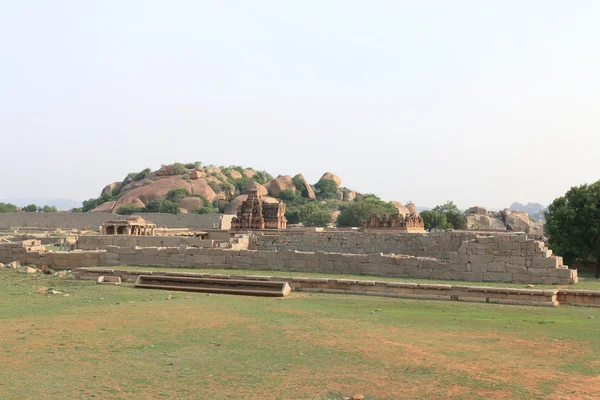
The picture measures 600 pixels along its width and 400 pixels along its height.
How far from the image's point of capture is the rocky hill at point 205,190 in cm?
8038

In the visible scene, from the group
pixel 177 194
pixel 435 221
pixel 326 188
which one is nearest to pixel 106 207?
pixel 177 194

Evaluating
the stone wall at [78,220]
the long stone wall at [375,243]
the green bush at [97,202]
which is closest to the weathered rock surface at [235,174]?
the green bush at [97,202]

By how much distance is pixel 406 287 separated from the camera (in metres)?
14.5

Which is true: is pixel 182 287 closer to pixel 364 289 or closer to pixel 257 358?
pixel 364 289

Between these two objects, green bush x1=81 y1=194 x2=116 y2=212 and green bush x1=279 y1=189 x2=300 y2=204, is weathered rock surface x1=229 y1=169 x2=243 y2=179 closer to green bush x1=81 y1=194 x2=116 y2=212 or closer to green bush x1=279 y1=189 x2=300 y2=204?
green bush x1=279 y1=189 x2=300 y2=204

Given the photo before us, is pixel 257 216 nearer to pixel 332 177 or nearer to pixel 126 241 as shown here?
pixel 126 241

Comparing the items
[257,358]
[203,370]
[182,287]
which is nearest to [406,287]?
[182,287]

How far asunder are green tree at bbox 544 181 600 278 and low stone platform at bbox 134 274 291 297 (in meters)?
14.0

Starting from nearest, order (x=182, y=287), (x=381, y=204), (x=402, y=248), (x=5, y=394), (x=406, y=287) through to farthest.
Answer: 1. (x=5, y=394)
2. (x=406, y=287)
3. (x=182, y=287)
4. (x=402, y=248)
5. (x=381, y=204)

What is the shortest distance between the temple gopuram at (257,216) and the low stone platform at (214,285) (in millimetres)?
29641

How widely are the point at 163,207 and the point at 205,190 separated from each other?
37.2 feet

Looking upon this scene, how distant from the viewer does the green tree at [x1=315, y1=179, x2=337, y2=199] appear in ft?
333

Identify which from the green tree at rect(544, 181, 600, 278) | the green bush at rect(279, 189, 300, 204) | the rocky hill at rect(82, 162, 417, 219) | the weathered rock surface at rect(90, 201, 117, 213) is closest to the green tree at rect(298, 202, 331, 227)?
the rocky hill at rect(82, 162, 417, 219)

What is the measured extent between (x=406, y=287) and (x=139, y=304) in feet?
20.8
